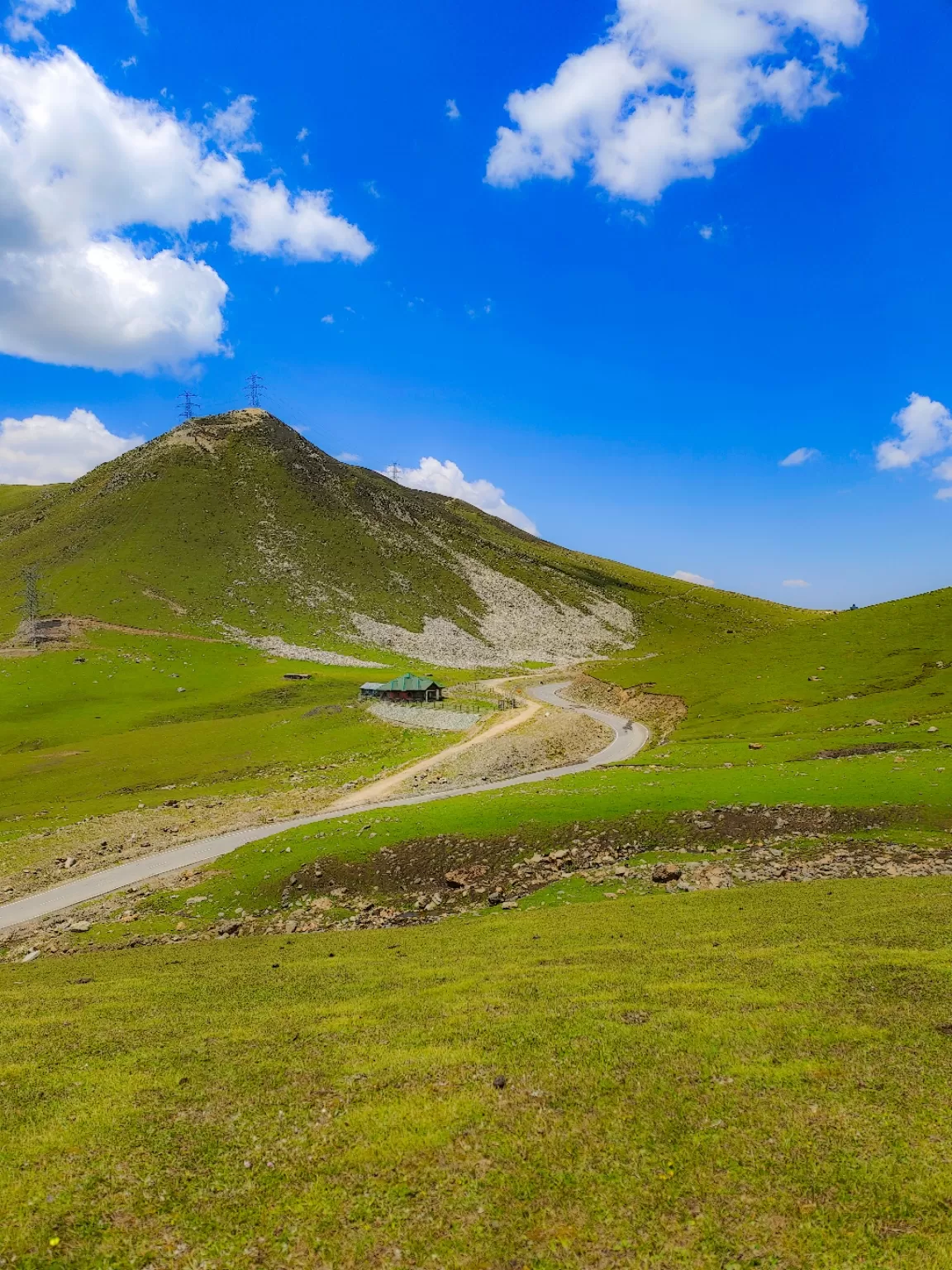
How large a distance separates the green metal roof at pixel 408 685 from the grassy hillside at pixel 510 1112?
72.3m

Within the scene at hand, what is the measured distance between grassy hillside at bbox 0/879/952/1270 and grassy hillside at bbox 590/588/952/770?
33.4m

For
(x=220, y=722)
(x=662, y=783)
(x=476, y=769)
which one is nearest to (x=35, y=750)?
(x=220, y=722)

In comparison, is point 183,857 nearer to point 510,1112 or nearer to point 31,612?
point 510,1112

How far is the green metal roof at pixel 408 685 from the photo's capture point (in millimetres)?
92250

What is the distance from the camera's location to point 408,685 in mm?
92438

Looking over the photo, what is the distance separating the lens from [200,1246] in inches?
352

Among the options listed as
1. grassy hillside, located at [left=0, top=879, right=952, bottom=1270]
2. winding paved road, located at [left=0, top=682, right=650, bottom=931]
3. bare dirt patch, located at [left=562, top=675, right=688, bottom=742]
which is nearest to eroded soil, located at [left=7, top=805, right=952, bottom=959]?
winding paved road, located at [left=0, top=682, right=650, bottom=931]

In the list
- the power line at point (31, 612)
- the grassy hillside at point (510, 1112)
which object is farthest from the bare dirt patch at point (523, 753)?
the power line at point (31, 612)

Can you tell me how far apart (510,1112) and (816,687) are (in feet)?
246

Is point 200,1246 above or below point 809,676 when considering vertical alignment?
below

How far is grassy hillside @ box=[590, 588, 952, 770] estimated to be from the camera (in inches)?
2019

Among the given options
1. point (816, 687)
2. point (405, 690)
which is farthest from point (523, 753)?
point (816, 687)

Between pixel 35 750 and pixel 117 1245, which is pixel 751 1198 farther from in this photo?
pixel 35 750

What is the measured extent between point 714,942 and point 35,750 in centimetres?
7668
